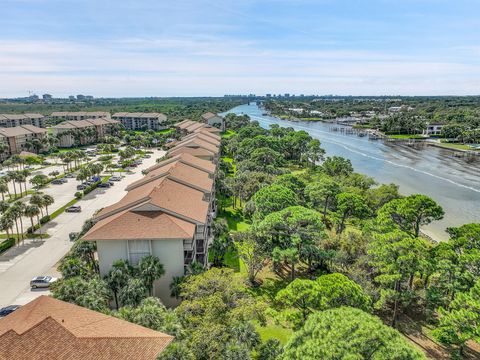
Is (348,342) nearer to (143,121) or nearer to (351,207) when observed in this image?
(351,207)

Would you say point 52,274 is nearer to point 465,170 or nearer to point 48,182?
point 48,182

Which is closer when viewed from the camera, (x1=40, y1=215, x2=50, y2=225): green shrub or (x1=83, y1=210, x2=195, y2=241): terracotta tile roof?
(x1=83, y1=210, x2=195, y2=241): terracotta tile roof

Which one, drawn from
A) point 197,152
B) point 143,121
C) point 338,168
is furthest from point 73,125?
point 338,168

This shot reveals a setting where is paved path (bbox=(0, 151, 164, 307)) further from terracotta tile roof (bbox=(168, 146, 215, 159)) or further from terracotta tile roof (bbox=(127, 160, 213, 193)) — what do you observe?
terracotta tile roof (bbox=(168, 146, 215, 159))

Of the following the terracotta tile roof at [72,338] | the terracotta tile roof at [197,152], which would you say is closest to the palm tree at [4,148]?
the terracotta tile roof at [197,152]

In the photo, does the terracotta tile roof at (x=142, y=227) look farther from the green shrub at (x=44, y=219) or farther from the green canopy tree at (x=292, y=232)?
the green shrub at (x=44, y=219)

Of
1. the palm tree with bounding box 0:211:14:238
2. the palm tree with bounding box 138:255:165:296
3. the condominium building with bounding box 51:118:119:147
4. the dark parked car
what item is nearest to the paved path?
the dark parked car
